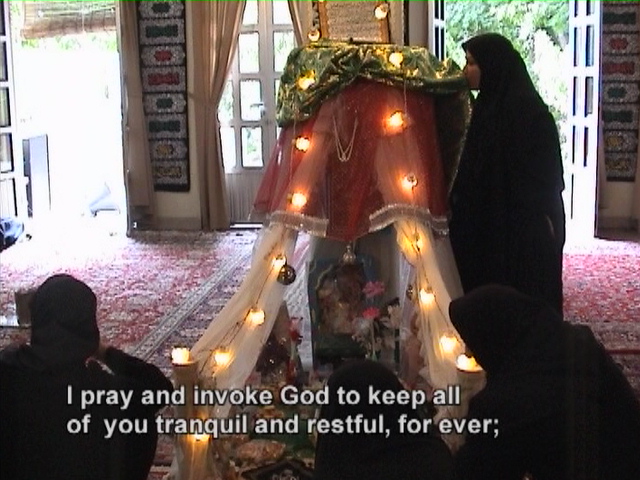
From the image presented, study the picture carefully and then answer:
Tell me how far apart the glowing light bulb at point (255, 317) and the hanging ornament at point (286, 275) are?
13cm

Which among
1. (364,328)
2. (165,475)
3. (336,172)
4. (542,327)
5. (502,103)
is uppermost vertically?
(502,103)

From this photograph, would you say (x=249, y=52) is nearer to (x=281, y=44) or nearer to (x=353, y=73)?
(x=281, y=44)

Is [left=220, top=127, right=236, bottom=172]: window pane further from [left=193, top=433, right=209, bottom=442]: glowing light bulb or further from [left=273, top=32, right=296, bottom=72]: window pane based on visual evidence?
[left=193, top=433, right=209, bottom=442]: glowing light bulb

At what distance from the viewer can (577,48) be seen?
23.6 ft

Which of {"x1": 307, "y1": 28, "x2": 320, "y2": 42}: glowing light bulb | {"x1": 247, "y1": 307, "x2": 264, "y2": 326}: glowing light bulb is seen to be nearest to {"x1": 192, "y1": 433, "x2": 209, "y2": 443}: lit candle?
{"x1": 247, "y1": 307, "x2": 264, "y2": 326}: glowing light bulb

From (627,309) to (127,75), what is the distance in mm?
4108

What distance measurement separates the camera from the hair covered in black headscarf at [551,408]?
1.98 m

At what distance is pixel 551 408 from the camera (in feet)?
6.50

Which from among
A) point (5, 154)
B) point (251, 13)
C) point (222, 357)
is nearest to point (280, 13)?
point (251, 13)

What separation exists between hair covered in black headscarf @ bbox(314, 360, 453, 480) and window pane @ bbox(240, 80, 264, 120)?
570cm

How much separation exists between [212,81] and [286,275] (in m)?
4.21

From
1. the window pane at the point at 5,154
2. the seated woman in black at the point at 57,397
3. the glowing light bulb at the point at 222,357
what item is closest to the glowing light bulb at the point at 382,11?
the glowing light bulb at the point at 222,357

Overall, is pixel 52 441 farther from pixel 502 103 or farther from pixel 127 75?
pixel 127 75

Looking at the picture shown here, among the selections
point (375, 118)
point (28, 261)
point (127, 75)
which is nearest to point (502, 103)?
point (375, 118)
